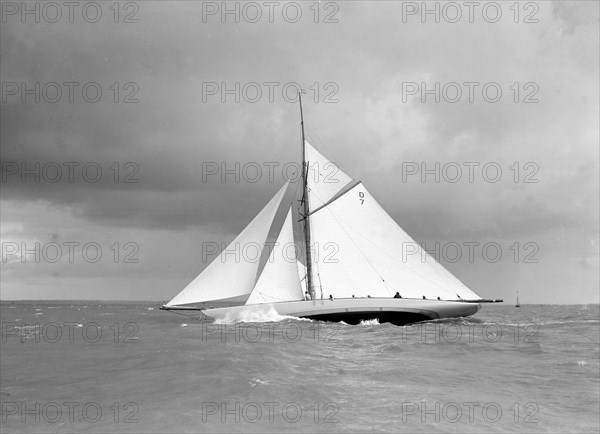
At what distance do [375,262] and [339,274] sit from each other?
3.27m

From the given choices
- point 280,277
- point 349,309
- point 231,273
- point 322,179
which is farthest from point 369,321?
point 322,179

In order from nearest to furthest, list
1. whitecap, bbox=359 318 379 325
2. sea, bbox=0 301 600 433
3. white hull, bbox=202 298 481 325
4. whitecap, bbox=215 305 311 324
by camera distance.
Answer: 1. sea, bbox=0 301 600 433
2. whitecap, bbox=215 305 311 324
3. white hull, bbox=202 298 481 325
4. whitecap, bbox=359 318 379 325

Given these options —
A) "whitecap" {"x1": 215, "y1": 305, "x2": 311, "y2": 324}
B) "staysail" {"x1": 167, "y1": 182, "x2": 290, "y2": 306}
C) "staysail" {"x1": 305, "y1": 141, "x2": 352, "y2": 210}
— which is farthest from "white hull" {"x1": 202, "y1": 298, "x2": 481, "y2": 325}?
"staysail" {"x1": 305, "y1": 141, "x2": 352, "y2": 210}

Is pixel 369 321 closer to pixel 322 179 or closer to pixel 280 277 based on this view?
pixel 280 277

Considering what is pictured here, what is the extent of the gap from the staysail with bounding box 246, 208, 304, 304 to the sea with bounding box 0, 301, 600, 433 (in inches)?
459

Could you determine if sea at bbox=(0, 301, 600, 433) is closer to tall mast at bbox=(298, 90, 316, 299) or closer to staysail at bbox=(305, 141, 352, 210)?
tall mast at bbox=(298, 90, 316, 299)

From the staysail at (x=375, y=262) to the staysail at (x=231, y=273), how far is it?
6332 mm

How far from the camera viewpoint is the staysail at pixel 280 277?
45656 mm

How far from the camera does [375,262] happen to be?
48375 mm

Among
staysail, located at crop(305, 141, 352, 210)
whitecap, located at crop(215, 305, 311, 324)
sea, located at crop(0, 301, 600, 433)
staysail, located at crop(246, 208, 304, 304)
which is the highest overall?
staysail, located at crop(305, 141, 352, 210)

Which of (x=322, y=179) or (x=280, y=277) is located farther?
(x=322, y=179)

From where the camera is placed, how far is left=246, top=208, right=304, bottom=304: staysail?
Answer: 45656 millimetres

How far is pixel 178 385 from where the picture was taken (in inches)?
795

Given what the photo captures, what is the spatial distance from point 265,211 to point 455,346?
846 inches
